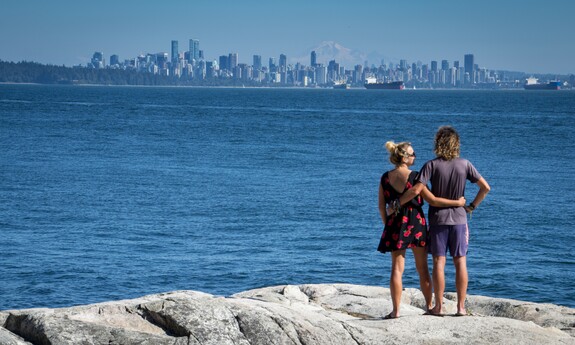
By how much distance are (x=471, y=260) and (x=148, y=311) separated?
54.3 feet

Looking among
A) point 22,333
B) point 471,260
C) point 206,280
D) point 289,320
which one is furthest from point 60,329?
point 471,260

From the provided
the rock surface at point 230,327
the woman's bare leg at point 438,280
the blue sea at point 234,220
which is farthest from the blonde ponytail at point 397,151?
the blue sea at point 234,220

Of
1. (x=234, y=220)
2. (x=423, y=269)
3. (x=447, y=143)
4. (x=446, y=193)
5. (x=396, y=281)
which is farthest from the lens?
(x=234, y=220)

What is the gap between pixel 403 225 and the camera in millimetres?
9031

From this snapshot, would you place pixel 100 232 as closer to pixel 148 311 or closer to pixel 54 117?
pixel 148 311

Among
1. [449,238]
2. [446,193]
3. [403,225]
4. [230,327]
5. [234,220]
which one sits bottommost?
[234,220]

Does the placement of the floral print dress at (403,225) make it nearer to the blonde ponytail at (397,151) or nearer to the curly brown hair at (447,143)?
the blonde ponytail at (397,151)

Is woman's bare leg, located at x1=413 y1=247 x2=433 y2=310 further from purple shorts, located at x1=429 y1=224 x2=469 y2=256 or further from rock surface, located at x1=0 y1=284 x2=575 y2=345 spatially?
rock surface, located at x1=0 y1=284 x2=575 y2=345

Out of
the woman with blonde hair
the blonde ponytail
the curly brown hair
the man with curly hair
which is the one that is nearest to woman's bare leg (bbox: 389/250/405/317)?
the woman with blonde hair

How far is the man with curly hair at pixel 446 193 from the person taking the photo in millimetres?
8844

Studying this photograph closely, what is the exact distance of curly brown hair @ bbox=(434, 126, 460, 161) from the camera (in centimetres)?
883

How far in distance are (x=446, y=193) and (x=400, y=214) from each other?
1.57 feet

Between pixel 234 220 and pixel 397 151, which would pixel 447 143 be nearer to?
pixel 397 151

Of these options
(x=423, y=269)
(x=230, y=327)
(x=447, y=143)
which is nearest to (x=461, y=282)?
(x=423, y=269)
